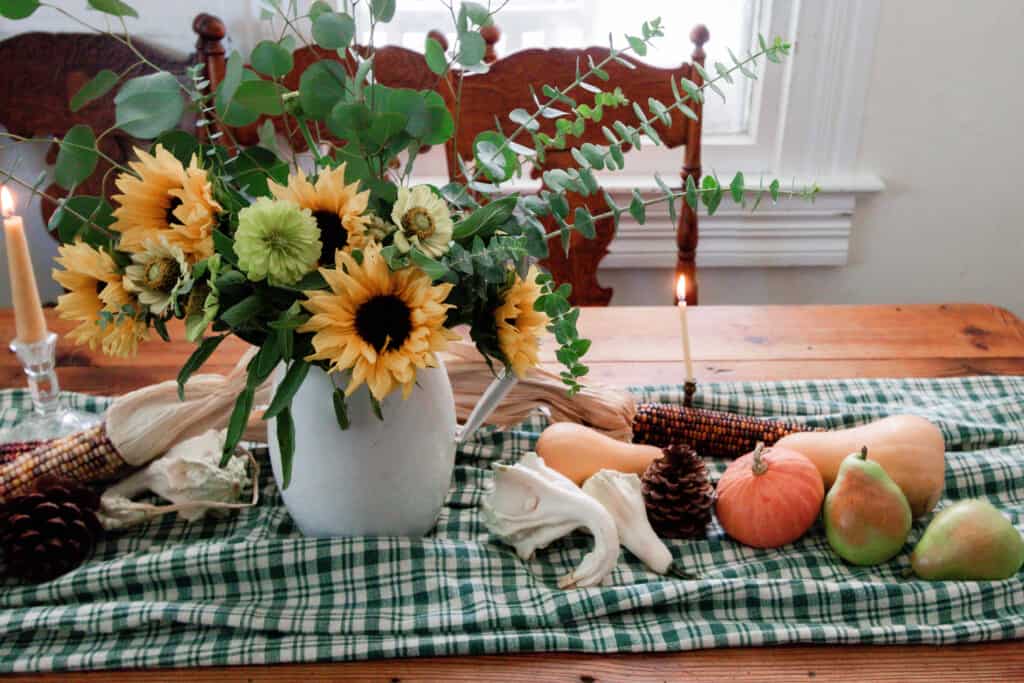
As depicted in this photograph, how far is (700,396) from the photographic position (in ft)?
3.37

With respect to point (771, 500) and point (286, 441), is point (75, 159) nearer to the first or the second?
point (286, 441)

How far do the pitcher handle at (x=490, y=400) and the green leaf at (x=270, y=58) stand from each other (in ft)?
0.89

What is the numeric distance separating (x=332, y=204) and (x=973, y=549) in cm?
56

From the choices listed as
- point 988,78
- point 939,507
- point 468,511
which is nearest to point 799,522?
point 939,507

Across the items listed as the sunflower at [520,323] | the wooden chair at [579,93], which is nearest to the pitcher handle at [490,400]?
the sunflower at [520,323]

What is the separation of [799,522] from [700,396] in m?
0.26

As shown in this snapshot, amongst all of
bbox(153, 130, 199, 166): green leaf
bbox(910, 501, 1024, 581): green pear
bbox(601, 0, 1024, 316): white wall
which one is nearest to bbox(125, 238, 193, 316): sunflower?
bbox(153, 130, 199, 166): green leaf

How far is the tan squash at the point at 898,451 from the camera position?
812 millimetres

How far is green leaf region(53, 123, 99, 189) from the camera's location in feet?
2.20

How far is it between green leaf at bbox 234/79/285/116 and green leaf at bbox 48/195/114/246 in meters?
0.13

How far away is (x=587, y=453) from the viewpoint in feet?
2.79

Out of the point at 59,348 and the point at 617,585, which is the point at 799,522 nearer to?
the point at 617,585

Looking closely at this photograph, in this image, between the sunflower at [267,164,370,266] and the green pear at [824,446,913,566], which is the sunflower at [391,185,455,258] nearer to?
the sunflower at [267,164,370,266]

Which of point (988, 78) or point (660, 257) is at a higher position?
point (988, 78)
